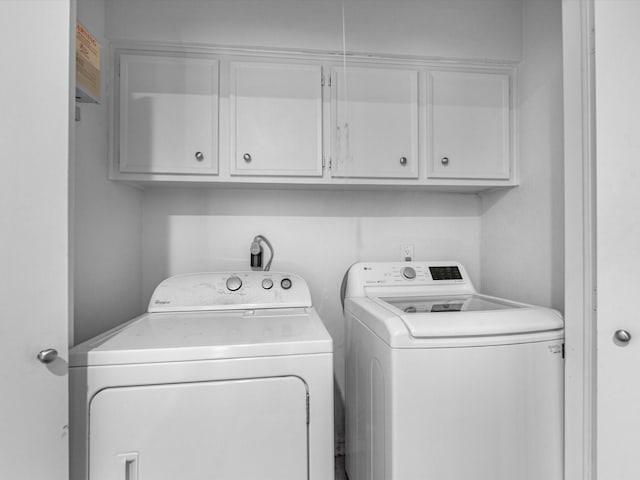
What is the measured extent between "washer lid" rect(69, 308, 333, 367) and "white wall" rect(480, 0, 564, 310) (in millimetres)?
1193

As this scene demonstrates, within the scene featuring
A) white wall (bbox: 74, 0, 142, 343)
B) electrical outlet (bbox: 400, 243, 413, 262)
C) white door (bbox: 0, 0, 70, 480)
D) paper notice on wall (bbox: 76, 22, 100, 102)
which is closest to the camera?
white door (bbox: 0, 0, 70, 480)

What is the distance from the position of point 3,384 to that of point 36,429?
0.50 feet

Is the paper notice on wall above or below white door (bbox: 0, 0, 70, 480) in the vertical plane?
above

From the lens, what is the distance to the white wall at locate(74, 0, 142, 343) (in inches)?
49.8

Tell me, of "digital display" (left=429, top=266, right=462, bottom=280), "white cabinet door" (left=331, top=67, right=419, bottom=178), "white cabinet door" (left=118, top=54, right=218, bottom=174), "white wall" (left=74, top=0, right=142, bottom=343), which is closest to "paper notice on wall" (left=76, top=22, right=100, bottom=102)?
"white wall" (left=74, top=0, right=142, bottom=343)

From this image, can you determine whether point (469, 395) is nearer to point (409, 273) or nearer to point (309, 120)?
point (409, 273)

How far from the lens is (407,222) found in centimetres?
205

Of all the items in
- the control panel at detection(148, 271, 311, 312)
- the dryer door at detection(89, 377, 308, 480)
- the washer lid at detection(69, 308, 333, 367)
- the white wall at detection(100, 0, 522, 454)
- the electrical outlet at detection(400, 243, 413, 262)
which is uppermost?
the white wall at detection(100, 0, 522, 454)

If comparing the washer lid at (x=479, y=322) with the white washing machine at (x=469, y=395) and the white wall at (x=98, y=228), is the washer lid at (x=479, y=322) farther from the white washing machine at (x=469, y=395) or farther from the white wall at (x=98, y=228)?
the white wall at (x=98, y=228)

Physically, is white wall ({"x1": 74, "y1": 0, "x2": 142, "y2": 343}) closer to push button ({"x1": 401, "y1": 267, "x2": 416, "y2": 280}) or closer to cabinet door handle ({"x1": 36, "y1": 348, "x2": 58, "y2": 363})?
cabinet door handle ({"x1": 36, "y1": 348, "x2": 58, "y2": 363})

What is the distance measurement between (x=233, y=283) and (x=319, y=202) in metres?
0.73

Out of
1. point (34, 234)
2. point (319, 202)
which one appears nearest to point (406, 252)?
point (319, 202)

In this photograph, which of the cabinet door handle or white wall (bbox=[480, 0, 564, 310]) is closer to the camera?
the cabinet door handle

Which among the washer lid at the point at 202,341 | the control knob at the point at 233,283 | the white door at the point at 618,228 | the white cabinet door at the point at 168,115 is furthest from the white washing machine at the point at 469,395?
the white cabinet door at the point at 168,115
